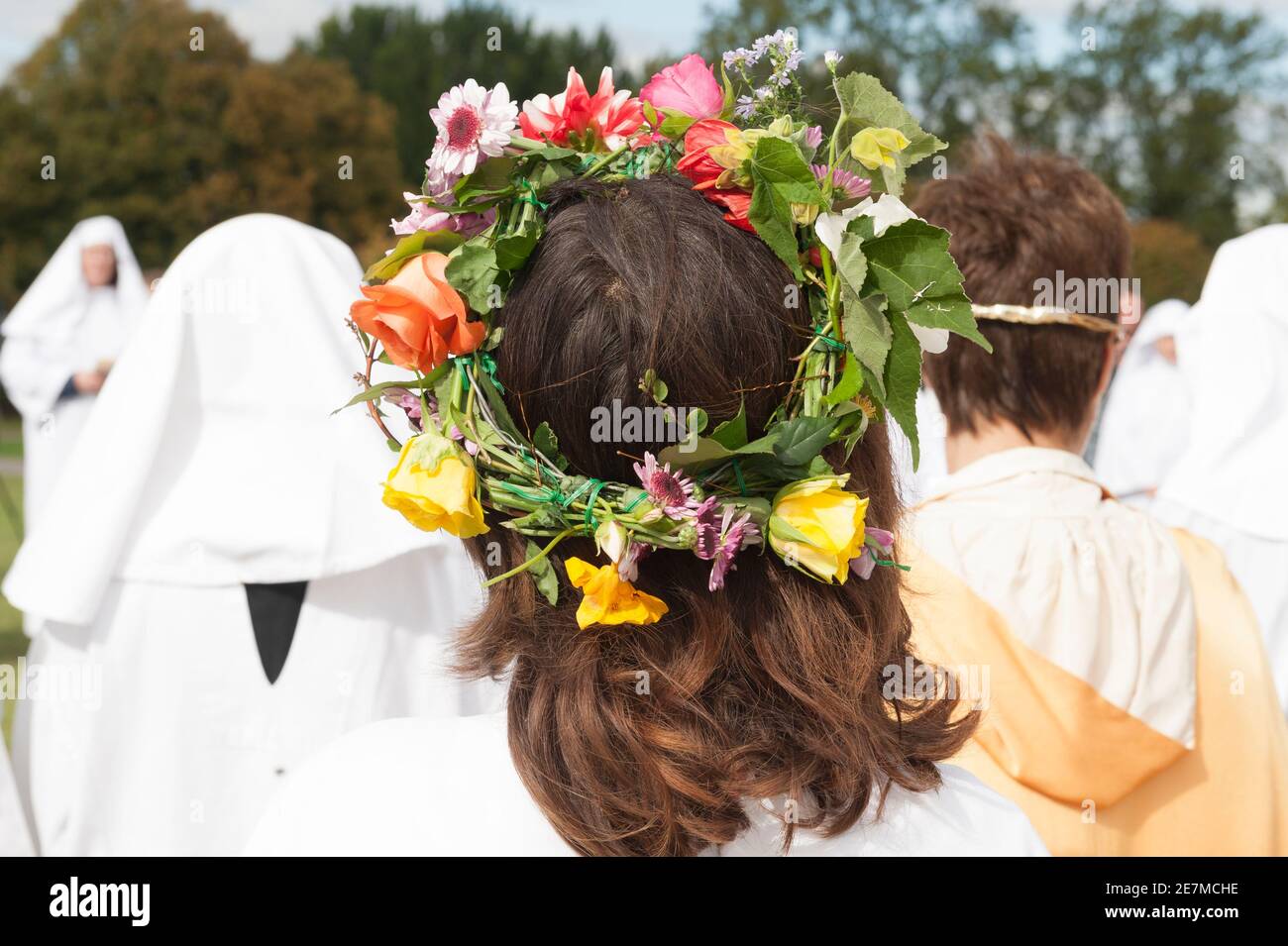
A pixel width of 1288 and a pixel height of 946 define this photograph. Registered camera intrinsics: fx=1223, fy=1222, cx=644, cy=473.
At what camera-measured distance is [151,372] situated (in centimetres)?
294

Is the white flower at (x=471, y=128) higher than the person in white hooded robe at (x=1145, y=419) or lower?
lower

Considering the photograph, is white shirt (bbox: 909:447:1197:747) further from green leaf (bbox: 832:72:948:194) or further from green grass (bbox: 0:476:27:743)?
green grass (bbox: 0:476:27:743)

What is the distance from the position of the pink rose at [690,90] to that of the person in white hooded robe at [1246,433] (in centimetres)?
308

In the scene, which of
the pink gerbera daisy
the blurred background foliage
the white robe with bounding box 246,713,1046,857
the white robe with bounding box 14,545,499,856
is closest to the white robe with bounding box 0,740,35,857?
the white robe with bounding box 14,545,499,856

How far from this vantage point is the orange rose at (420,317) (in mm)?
1434

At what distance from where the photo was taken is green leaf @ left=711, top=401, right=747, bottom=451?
4.50 ft

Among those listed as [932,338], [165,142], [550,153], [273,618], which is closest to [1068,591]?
[932,338]

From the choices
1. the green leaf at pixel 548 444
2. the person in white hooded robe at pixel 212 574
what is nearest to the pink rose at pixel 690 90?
the green leaf at pixel 548 444

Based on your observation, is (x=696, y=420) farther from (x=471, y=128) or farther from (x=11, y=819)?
(x=11, y=819)

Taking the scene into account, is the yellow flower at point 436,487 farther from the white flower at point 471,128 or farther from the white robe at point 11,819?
the white robe at point 11,819

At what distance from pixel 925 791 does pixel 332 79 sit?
3252 centimetres

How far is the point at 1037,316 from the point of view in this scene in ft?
8.30

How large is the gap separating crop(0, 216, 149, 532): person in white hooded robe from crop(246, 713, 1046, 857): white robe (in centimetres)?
763

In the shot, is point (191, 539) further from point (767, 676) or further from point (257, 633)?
point (767, 676)
